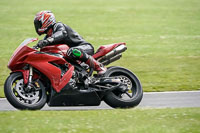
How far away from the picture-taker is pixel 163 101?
29.7 feet

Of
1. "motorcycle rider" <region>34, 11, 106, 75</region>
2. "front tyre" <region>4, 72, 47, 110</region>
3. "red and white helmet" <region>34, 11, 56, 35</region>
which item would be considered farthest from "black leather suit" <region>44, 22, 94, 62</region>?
"front tyre" <region>4, 72, 47, 110</region>

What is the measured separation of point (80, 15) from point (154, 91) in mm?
17455

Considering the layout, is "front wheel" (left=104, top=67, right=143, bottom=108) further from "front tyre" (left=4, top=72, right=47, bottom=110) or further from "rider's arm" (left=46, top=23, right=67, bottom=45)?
"front tyre" (left=4, top=72, right=47, bottom=110)

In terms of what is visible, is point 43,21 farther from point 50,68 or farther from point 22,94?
point 22,94

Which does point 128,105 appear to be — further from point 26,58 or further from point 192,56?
point 192,56

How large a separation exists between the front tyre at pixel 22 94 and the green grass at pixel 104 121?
10.2 inches

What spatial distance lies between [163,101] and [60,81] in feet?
8.29

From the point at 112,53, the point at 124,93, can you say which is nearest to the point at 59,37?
the point at 112,53

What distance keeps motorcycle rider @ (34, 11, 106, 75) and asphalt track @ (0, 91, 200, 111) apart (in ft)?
3.55

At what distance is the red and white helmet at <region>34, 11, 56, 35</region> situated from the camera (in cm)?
765

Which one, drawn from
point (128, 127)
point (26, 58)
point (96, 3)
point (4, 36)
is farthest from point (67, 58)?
point (96, 3)

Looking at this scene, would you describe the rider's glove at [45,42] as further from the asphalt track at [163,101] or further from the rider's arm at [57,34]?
the asphalt track at [163,101]

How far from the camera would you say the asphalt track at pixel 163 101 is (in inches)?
334

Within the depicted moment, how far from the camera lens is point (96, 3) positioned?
33.6 m
